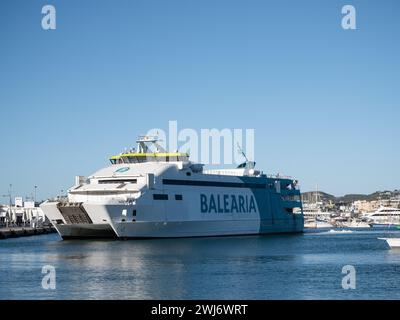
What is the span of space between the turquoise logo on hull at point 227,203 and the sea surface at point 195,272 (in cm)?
1315

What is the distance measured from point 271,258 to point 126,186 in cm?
1856

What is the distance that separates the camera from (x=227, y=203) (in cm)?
7062

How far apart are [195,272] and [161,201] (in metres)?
25.5

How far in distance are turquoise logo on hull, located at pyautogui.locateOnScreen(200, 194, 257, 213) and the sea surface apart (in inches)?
518

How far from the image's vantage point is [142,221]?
58562 mm

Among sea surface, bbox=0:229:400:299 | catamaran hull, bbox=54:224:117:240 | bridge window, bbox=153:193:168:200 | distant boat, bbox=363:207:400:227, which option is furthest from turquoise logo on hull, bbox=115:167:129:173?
distant boat, bbox=363:207:400:227

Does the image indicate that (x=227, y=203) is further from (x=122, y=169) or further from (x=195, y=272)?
(x=195, y=272)

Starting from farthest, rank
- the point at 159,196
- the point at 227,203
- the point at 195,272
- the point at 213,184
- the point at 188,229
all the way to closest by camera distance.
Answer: the point at 227,203
the point at 213,184
the point at 188,229
the point at 159,196
the point at 195,272

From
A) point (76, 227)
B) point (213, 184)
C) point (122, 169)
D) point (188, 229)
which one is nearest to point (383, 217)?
point (213, 184)

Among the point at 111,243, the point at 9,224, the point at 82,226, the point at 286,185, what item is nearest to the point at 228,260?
the point at 111,243

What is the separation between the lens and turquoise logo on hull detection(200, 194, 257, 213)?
66.9m

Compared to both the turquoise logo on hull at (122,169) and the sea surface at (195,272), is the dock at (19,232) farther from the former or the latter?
the sea surface at (195,272)

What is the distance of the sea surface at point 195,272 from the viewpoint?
28641mm
